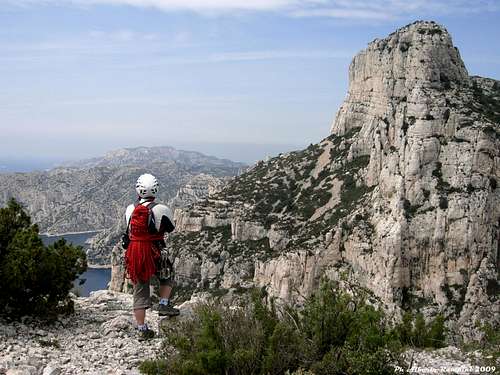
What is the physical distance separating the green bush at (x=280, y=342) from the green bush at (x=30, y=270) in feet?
11.5

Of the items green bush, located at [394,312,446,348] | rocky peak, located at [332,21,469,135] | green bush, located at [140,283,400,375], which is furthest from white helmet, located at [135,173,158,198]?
rocky peak, located at [332,21,469,135]

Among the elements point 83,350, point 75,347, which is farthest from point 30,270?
point 83,350

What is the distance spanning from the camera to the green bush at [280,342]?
5.63 meters

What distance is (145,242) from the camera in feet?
25.4

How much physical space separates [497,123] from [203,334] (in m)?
37.4

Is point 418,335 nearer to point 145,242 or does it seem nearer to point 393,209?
point 145,242

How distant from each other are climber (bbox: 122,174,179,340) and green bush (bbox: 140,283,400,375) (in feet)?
4.30

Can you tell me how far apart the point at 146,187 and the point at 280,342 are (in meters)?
3.30

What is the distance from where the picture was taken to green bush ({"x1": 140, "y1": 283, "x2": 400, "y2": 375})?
563 cm

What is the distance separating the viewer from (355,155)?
2047 inches

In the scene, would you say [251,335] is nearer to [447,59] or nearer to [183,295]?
[183,295]

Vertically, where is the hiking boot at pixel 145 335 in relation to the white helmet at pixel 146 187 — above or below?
below

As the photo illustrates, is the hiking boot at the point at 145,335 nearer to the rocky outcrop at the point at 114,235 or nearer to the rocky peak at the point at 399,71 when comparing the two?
the rocky peak at the point at 399,71

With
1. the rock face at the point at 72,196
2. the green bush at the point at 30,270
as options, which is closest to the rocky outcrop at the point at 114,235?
the rock face at the point at 72,196
